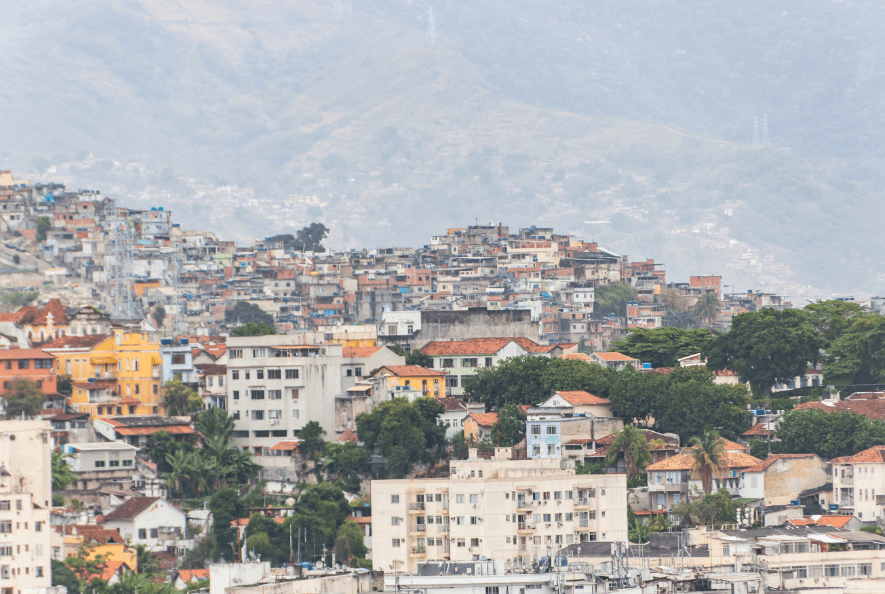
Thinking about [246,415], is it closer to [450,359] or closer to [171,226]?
[450,359]

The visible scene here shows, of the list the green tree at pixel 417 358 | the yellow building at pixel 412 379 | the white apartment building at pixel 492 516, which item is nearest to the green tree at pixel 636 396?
the yellow building at pixel 412 379

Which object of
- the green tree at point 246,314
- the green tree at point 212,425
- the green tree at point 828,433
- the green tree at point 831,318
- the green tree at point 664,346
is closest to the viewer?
the green tree at point 828,433

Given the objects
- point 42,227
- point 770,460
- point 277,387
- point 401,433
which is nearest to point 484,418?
point 401,433

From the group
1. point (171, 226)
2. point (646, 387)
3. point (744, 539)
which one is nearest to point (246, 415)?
point (646, 387)

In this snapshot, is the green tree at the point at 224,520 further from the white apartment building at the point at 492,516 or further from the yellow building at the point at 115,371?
the yellow building at the point at 115,371

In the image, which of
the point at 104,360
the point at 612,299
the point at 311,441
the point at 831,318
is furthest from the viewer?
the point at 612,299

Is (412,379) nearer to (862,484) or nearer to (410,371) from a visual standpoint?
(410,371)
